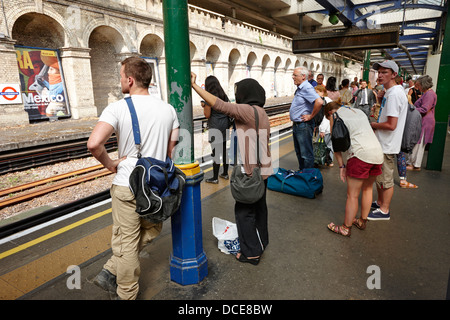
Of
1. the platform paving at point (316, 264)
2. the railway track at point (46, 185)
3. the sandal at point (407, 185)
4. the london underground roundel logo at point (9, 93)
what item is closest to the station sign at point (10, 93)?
the london underground roundel logo at point (9, 93)

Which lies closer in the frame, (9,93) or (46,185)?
(46,185)

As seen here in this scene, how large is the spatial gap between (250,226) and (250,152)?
767mm

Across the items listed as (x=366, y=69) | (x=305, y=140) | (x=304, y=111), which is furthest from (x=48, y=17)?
(x=366, y=69)

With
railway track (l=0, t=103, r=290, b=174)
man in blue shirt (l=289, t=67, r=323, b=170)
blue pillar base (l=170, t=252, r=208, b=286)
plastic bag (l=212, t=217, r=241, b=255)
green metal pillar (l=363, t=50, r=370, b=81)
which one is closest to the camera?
blue pillar base (l=170, t=252, r=208, b=286)

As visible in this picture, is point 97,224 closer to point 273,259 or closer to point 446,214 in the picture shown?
point 273,259

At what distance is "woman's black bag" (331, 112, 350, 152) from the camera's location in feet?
10.3

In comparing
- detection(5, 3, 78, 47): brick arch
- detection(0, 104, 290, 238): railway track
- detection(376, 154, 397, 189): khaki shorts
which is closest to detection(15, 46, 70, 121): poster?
detection(5, 3, 78, 47): brick arch

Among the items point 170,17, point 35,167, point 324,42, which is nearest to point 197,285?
point 170,17

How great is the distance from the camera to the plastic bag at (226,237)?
309 centimetres

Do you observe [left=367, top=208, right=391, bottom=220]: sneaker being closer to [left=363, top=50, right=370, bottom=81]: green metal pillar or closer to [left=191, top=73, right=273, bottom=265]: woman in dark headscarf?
[left=191, top=73, right=273, bottom=265]: woman in dark headscarf

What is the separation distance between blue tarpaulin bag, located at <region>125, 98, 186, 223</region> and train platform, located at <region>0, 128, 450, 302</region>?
87cm

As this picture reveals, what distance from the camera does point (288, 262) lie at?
9.58 ft

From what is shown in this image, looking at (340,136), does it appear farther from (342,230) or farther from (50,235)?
(50,235)

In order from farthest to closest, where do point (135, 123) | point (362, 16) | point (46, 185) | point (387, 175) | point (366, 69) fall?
point (366, 69), point (362, 16), point (46, 185), point (387, 175), point (135, 123)
